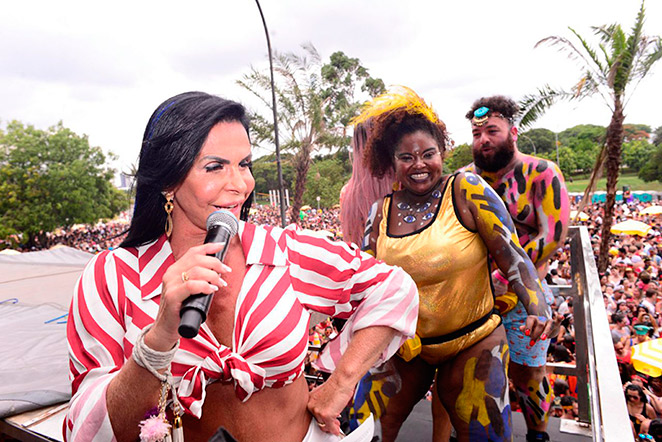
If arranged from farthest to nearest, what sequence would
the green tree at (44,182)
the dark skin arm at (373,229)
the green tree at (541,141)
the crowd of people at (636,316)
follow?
the green tree at (541,141)
the green tree at (44,182)
the crowd of people at (636,316)
the dark skin arm at (373,229)

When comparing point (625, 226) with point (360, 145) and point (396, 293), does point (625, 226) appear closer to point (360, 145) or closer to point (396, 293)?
point (360, 145)

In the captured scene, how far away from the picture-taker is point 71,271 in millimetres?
7887

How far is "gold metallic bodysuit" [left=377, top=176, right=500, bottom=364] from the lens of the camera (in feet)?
5.96

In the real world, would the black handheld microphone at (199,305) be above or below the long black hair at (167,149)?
below

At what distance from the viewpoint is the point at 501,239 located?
1.82 metres

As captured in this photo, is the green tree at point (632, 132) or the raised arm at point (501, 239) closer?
the raised arm at point (501, 239)

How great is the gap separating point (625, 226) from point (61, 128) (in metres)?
31.5

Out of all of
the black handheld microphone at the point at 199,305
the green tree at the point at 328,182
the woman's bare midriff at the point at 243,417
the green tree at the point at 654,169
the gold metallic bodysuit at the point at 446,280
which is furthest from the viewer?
the green tree at the point at 654,169

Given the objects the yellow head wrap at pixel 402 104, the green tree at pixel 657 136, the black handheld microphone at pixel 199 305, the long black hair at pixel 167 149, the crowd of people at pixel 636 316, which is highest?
the green tree at pixel 657 136

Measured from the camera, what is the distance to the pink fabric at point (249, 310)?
110cm

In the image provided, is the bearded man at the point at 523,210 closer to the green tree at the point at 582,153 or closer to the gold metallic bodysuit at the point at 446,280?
the gold metallic bodysuit at the point at 446,280

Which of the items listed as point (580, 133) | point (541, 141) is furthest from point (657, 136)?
point (541, 141)

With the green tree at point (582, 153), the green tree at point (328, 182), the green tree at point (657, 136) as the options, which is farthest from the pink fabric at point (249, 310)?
the green tree at point (657, 136)

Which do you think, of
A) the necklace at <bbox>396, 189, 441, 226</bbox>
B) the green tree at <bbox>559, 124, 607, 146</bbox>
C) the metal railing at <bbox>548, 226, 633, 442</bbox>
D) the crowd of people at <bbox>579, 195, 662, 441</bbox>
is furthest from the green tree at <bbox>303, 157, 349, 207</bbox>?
the green tree at <bbox>559, 124, 607, 146</bbox>
